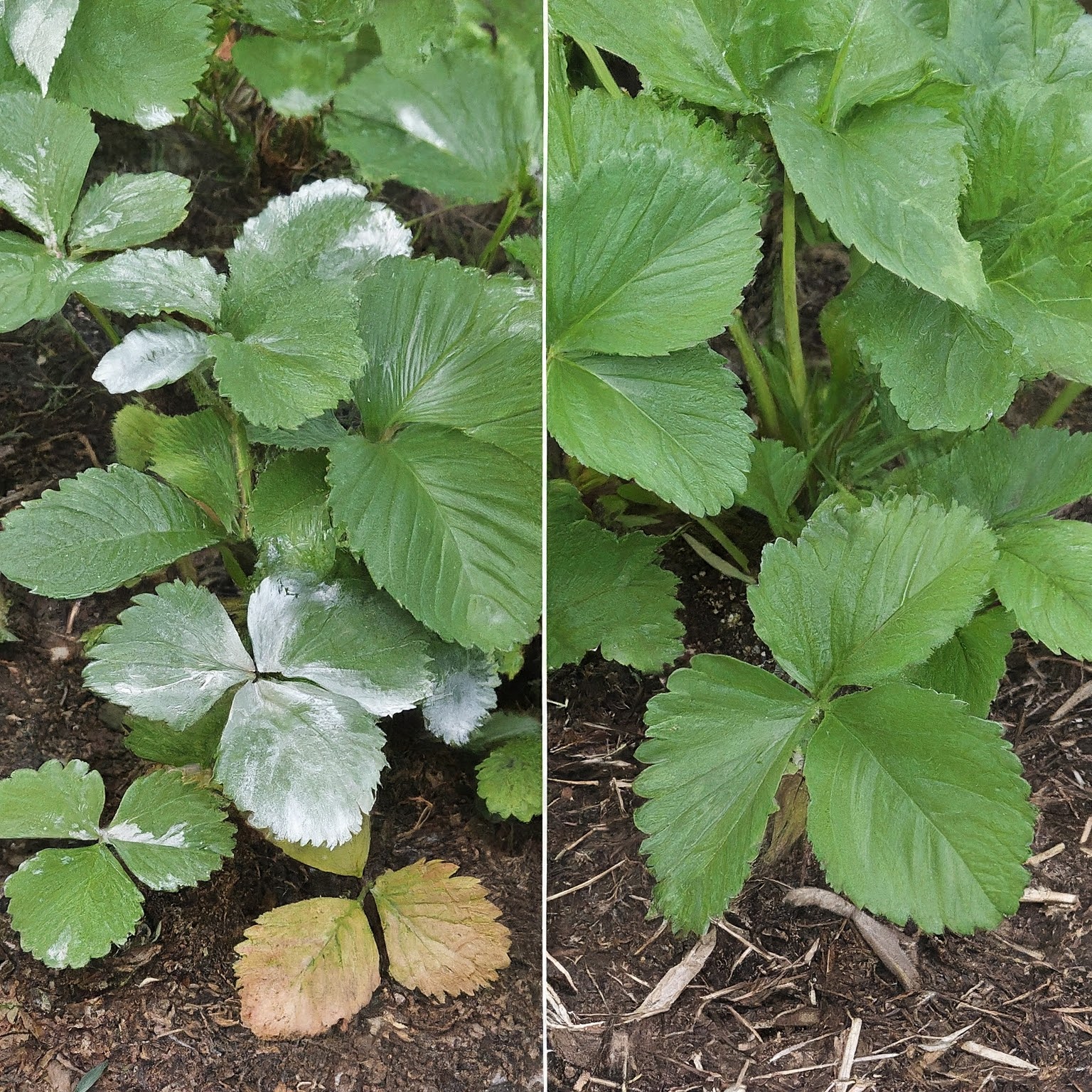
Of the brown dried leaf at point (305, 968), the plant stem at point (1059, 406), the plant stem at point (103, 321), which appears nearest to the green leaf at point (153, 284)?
the plant stem at point (103, 321)

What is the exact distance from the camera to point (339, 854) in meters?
0.52

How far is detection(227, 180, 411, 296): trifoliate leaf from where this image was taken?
55 cm

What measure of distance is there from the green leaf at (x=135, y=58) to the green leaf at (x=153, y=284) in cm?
10

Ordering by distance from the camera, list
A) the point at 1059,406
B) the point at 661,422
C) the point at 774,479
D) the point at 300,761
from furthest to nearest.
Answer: the point at 1059,406
the point at 774,479
the point at 661,422
the point at 300,761

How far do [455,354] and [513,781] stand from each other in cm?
24

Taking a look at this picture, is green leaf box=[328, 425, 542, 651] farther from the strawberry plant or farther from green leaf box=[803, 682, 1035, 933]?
green leaf box=[803, 682, 1035, 933]

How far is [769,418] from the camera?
0.80m

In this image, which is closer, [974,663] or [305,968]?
[305,968]

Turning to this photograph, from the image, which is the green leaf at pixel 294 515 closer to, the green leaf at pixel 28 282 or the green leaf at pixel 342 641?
the green leaf at pixel 342 641

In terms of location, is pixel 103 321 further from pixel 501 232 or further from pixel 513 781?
pixel 513 781

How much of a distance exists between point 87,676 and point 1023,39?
79 centimetres

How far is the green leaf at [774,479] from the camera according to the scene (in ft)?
2.40

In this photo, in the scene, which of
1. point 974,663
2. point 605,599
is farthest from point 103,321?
point 974,663

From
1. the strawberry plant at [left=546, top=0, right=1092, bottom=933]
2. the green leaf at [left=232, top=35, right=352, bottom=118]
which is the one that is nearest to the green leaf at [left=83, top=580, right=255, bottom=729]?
the strawberry plant at [left=546, top=0, right=1092, bottom=933]
